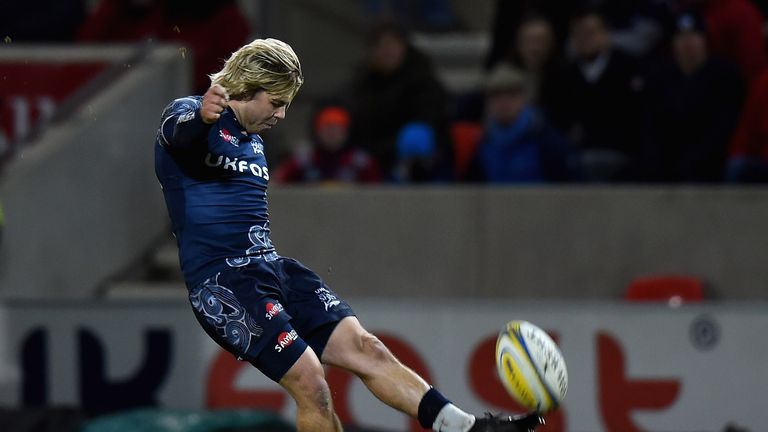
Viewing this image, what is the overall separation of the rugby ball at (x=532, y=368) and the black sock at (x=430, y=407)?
1.08 ft

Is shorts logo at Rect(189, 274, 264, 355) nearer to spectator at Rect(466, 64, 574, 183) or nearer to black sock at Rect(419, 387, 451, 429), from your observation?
black sock at Rect(419, 387, 451, 429)

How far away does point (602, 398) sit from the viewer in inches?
438

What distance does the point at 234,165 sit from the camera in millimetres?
7516

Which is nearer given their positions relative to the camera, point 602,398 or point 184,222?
point 184,222

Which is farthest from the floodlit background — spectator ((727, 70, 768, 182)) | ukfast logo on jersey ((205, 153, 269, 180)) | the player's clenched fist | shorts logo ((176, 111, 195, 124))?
the player's clenched fist

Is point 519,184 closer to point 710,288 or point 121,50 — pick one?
point 710,288

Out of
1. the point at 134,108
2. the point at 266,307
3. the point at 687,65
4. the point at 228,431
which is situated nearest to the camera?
the point at 266,307

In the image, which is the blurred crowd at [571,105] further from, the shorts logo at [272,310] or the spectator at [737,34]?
the shorts logo at [272,310]

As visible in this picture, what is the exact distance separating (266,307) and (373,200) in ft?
15.4

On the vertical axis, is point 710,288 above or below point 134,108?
below

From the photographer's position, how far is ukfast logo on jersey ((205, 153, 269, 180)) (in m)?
7.42

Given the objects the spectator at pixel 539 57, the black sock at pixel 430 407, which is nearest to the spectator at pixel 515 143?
the spectator at pixel 539 57

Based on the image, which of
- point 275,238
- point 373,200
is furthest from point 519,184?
point 275,238

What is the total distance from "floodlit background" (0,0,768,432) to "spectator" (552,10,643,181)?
18 millimetres
